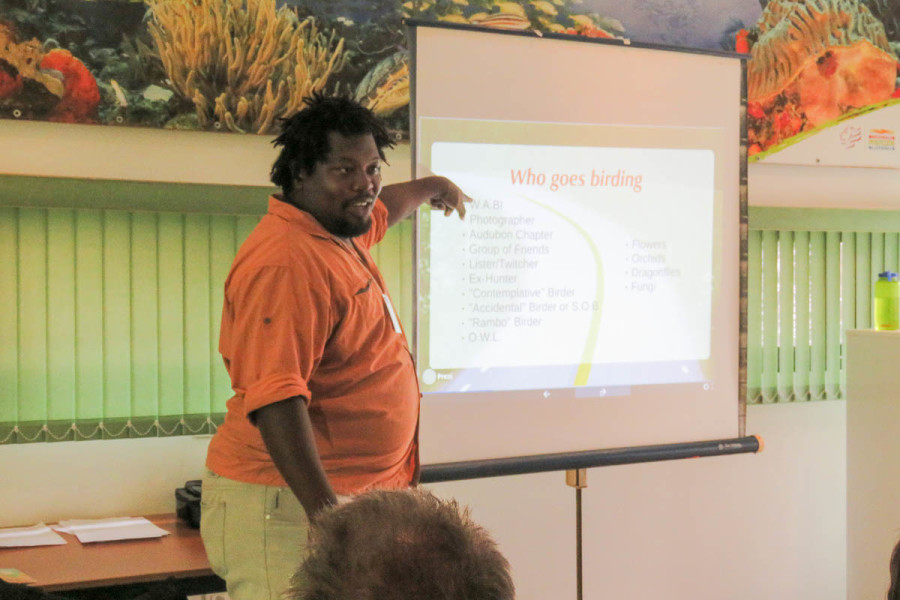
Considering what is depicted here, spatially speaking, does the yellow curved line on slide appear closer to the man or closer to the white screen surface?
the white screen surface

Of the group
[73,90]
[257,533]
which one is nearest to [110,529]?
[257,533]

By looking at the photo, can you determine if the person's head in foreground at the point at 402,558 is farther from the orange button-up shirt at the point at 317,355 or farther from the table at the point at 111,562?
the table at the point at 111,562

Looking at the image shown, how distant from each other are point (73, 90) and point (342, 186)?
116 cm

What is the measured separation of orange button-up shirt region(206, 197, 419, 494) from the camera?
1656 millimetres

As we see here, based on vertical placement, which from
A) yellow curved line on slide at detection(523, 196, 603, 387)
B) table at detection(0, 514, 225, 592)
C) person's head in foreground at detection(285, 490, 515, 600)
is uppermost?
yellow curved line on slide at detection(523, 196, 603, 387)

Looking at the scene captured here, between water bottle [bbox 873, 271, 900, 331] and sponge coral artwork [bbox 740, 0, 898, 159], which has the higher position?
sponge coral artwork [bbox 740, 0, 898, 159]

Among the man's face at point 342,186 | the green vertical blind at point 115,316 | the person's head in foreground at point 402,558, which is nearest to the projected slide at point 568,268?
the green vertical blind at point 115,316

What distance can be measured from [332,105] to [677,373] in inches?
52.8

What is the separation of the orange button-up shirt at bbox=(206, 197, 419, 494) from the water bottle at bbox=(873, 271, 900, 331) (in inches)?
84.2

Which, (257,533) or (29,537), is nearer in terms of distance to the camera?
(257,533)

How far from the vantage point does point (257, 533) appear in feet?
5.74

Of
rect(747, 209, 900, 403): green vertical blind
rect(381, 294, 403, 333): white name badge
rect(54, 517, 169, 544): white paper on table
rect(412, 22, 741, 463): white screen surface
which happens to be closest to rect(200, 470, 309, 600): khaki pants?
rect(381, 294, 403, 333): white name badge

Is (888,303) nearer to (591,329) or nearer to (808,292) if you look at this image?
(808,292)

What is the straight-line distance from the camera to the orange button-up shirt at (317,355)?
Result: 1656 millimetres
